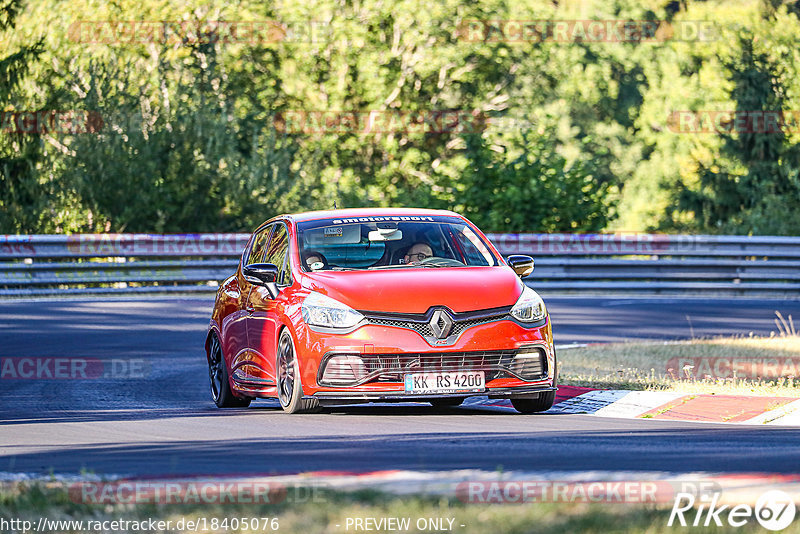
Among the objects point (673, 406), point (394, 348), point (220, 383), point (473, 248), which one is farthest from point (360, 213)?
point (673, 406)

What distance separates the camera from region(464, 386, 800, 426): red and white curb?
1038 cm

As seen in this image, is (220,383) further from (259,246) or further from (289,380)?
(289,380)

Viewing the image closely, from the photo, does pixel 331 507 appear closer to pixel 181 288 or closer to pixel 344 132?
pixel 181 288

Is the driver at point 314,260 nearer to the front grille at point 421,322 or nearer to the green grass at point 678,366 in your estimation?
the front grille at point 421,322

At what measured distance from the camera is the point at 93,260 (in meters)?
24.8

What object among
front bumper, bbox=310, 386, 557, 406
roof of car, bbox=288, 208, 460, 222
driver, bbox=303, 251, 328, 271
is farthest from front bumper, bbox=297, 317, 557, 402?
roof of car, bbox=288, 208, 460, 222

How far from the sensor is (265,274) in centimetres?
1111

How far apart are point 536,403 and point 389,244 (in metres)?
1.74

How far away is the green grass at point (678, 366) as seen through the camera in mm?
11992

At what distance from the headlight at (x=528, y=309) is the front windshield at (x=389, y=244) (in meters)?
0.73

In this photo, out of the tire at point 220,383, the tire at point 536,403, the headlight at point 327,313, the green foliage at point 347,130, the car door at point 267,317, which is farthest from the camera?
the green foliage at point 347,130

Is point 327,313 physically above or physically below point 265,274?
below

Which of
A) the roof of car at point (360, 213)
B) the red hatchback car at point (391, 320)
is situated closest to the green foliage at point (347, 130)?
the roof of car at point (360, 213)

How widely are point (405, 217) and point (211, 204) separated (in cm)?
1905
